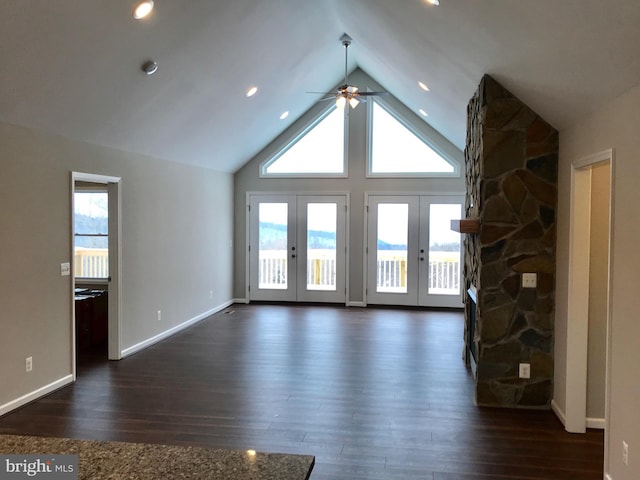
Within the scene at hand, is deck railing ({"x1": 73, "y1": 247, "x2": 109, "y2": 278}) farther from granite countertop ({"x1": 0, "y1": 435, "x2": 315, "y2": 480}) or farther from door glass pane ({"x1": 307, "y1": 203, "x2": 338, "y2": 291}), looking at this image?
granite countertop ({"x1": 0, "y1": 435, "x2": 315, "y2": 480})

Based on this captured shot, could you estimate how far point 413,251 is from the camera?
933 centimetres

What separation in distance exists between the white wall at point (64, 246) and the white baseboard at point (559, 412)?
4.57 metres

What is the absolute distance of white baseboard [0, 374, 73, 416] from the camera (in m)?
4.24

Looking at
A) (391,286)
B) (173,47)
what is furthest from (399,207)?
(173,47)

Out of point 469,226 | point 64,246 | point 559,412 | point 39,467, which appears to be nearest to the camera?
point 39,467

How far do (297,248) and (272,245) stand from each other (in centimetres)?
51

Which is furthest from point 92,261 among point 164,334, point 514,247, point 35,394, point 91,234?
point 514,247

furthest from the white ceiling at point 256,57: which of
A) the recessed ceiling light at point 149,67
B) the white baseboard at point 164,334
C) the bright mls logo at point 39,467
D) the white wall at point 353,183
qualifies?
the bright mls logo at point 39,467

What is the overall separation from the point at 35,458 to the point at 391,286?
828 cm

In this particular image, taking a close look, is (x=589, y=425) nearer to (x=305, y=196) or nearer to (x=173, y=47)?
(x=173, y=47)

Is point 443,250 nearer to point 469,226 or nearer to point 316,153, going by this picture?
point 316,153

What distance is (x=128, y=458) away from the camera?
157cm

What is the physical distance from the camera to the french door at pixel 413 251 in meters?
9.23

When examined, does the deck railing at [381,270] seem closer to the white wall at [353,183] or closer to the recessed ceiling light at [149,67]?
the white wall at [353,183]
